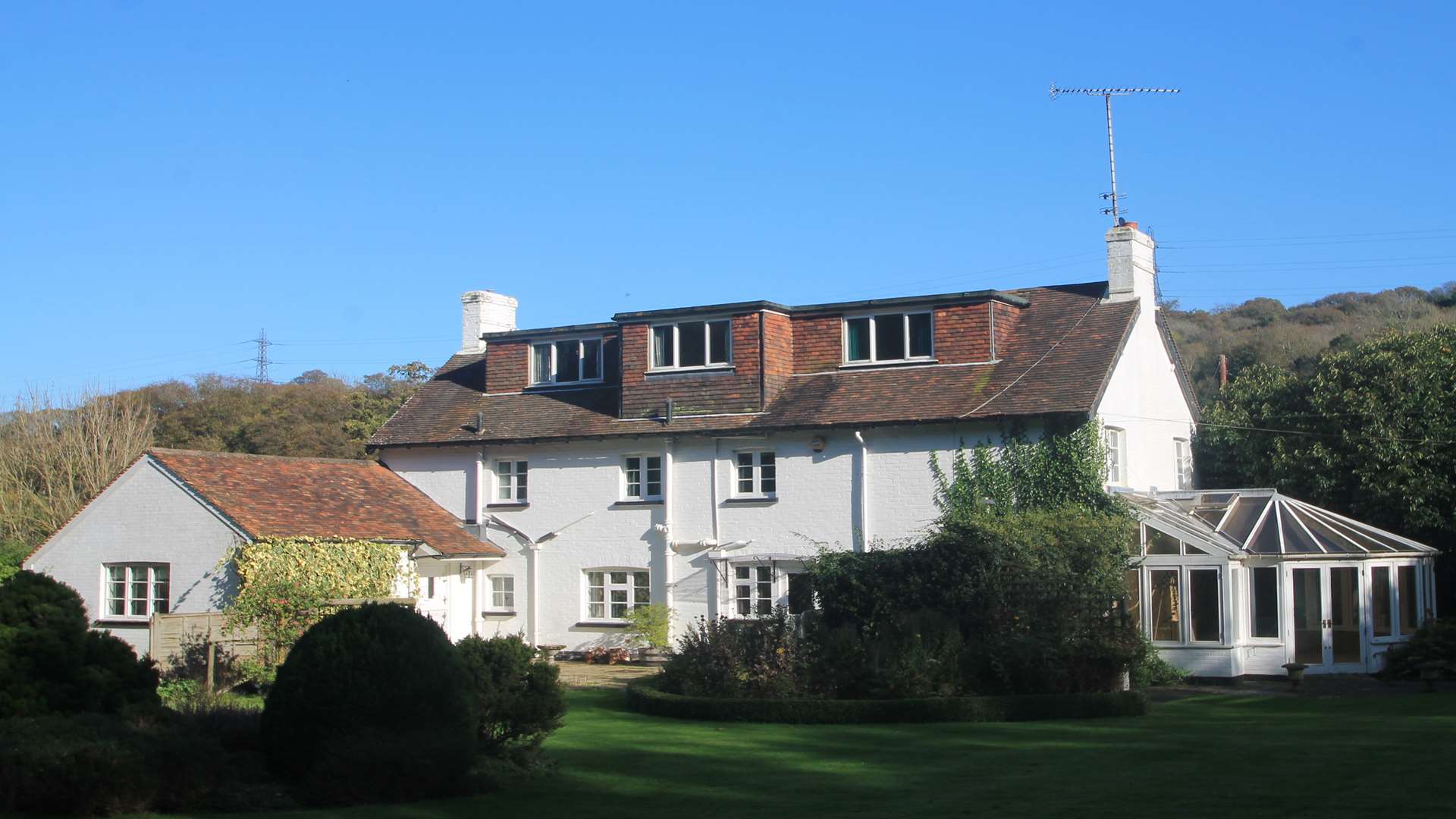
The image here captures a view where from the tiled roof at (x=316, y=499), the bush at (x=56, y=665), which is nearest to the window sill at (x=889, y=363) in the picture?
the tiled roof at (x=316, y=499)

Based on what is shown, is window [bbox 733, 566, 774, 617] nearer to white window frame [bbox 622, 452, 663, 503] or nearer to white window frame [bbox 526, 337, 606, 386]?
white window frame [bbox 622, 452, 663, 503]

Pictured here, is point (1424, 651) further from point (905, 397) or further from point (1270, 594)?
point (905, 397)

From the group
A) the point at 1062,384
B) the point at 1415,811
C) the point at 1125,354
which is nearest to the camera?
the point at 1415,811

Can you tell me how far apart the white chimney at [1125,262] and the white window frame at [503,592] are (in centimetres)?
1516

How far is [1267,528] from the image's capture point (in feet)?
88.8

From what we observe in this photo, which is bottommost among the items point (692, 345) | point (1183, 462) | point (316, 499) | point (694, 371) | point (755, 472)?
point (316, 499)

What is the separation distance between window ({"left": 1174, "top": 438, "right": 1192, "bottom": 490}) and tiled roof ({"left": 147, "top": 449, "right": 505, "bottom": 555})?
51.9 feet

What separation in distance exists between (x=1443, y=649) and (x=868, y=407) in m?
11.6

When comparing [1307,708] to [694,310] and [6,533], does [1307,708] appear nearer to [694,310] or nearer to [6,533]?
[694,310]

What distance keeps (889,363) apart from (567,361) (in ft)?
27.4

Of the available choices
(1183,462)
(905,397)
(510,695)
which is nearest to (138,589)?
(905,397)

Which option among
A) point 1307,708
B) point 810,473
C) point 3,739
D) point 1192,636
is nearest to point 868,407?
point 810,473

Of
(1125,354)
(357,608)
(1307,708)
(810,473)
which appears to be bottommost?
(1307,708)

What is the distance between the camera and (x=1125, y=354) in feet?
99.7
